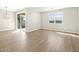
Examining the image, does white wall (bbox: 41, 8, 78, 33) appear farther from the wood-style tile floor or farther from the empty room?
the wood-style tile floor

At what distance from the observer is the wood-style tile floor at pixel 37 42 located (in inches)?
77.0

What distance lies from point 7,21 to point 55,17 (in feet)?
3.36

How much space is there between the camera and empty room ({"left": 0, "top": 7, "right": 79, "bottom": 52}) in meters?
1.95

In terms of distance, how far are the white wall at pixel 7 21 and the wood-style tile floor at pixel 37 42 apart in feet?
0.36

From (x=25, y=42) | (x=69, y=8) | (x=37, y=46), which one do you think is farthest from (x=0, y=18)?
(x=69, y=8)

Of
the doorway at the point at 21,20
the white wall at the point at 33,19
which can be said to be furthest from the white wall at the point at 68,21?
the doorway at the point at 21,20

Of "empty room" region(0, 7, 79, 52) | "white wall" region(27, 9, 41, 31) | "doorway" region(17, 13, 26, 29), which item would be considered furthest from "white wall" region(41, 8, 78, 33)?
"doorway" region(17, 13, 26, 29)

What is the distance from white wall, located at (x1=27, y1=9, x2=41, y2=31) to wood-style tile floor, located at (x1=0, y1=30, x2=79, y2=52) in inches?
4.5

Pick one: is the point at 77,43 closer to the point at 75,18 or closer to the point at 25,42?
the point at 75,18
